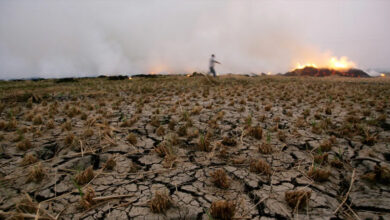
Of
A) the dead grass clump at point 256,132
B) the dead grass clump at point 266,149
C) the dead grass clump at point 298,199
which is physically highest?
the dead grass clump at point 256,132

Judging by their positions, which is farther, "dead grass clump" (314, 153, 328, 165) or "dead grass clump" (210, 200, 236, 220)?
"dead grass clump" (314, 153, 328, 165)

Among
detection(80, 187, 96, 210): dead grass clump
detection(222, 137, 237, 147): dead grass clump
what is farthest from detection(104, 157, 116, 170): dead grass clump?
detection(222, 137, 237, 147): dead grass clump

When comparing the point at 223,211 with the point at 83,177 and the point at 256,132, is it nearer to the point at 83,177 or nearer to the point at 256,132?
the point at 83,177

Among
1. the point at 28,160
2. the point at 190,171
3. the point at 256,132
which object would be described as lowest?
the point at 190,171

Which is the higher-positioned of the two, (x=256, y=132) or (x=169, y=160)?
(x=256, y=132)

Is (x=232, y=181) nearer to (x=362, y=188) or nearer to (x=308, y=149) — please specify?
(x=362, y=188)

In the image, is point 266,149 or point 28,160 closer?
point 28,160

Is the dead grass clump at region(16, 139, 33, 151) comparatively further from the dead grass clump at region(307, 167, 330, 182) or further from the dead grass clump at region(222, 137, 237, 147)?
the dead grass clump at region(307, 167, 330, 182)

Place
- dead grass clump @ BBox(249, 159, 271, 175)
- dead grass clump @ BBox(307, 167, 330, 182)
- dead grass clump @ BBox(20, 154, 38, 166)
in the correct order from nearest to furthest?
dead grass clump @ BBox(307, 167, 330, 182), dead grass clump @ BBox(249, 159, 271, 175), dead grass clump @ BBox(20, 154, 38, 166)

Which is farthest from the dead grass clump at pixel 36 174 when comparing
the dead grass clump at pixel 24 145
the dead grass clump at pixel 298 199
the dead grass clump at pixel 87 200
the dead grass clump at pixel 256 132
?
the dead grass clump at pixel 256 132

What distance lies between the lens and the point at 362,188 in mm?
1976

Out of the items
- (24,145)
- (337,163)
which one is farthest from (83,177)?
(337,163)

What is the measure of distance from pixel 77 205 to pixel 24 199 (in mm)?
488

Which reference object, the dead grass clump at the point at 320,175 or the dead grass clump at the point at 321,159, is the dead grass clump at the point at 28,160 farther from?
the dead grass clump at the point at 321,159
